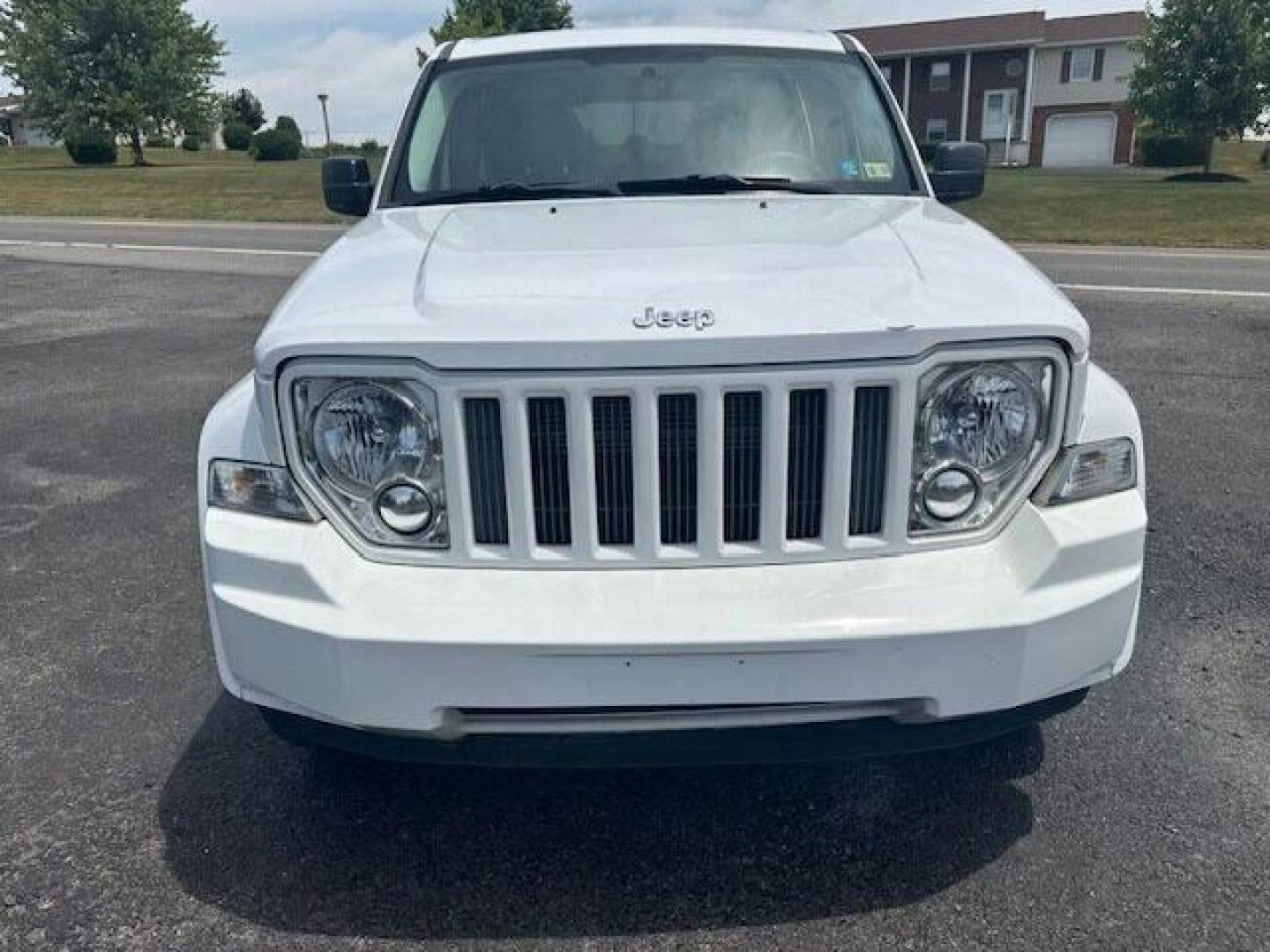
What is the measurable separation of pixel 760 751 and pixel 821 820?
1.84 feet

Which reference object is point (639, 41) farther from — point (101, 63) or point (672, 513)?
point (101, 63)

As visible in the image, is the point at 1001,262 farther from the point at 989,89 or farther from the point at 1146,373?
the point at 989,89

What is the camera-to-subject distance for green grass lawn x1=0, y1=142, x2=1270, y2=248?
1773 cm

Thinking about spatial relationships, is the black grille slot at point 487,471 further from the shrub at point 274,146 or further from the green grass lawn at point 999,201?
the shrub at point 274,146

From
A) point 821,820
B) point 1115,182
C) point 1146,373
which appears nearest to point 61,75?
point 1115,182

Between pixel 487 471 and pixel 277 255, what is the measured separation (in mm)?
14968

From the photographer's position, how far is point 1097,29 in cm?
5166

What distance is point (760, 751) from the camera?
7.69ft

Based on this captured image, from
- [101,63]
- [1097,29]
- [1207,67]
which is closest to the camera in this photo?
[1207,67]

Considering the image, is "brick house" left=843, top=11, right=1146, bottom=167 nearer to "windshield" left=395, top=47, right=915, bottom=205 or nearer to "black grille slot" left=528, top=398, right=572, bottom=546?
"windshield" left=395, top=47, right=915, bottom=205

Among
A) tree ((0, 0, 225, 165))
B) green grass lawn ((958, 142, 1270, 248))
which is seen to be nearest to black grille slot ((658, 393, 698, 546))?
green grass lawn ((958, 142, 1270, 248))

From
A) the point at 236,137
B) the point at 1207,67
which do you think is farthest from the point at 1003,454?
the point at 236,137

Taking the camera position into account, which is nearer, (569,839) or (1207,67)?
(569,839)

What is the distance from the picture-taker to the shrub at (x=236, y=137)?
5712 cm
